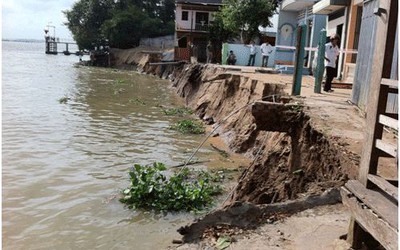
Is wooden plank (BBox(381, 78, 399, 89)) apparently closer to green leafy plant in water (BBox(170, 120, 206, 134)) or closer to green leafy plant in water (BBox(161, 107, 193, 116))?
green leafy plant in water (BBox(170, 120, 206, 134))

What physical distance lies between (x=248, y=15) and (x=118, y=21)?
23212 millimetres

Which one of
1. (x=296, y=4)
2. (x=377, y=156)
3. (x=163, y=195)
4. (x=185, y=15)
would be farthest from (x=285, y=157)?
(x=185, y=15)

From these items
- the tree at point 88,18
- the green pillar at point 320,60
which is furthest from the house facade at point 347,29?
the tree at point 88,18

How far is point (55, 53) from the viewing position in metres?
72.2

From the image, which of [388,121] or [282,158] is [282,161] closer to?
[282,158]

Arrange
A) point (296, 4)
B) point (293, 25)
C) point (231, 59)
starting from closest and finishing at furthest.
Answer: point (296, 4)
point (231, 59)
point (293, 25)

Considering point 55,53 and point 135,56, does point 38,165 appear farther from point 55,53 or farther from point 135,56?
point 55,53

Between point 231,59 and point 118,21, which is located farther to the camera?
point 118,21

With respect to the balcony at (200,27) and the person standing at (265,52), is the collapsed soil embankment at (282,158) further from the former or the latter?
the balcony at (200,27)

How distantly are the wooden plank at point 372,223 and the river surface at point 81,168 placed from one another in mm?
3244

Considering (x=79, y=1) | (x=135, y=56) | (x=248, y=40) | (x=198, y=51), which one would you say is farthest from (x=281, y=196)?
(x=79, y=1)

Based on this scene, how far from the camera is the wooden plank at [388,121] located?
10.4 ft

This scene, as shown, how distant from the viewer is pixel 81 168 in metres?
9.48

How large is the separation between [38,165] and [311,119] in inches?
255
